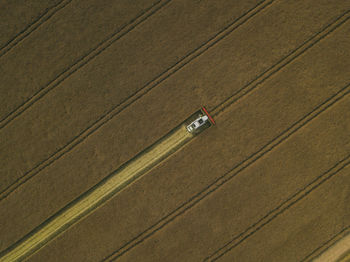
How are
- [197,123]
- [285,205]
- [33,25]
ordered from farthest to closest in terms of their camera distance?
1. [33,25]
2. [285,205]
3. [197,123]

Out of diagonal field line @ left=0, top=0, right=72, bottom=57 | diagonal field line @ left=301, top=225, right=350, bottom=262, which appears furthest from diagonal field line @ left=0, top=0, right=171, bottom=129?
diagonal field line @ left=301, top=225, right=350, bottom=262

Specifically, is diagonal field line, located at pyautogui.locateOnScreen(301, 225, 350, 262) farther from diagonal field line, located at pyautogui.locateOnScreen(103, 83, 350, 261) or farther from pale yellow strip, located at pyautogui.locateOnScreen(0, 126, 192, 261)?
pale yellow strip, located at pyautogui.locateOnScreen(0, 126, 192, 261)

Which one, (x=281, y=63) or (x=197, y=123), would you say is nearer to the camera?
(x=197, y=123)

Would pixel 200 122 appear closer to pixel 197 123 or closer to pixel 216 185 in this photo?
pixel 197 123

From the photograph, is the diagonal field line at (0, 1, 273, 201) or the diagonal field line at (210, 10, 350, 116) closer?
the diagonal field line at (210, 10, 350, 116)

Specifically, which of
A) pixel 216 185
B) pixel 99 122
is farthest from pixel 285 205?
pixel 99 122

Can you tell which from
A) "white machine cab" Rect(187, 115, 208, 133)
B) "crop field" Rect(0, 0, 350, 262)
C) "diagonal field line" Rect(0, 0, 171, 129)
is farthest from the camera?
"diagonal field line" Rect(0, 0, 171, 129)
